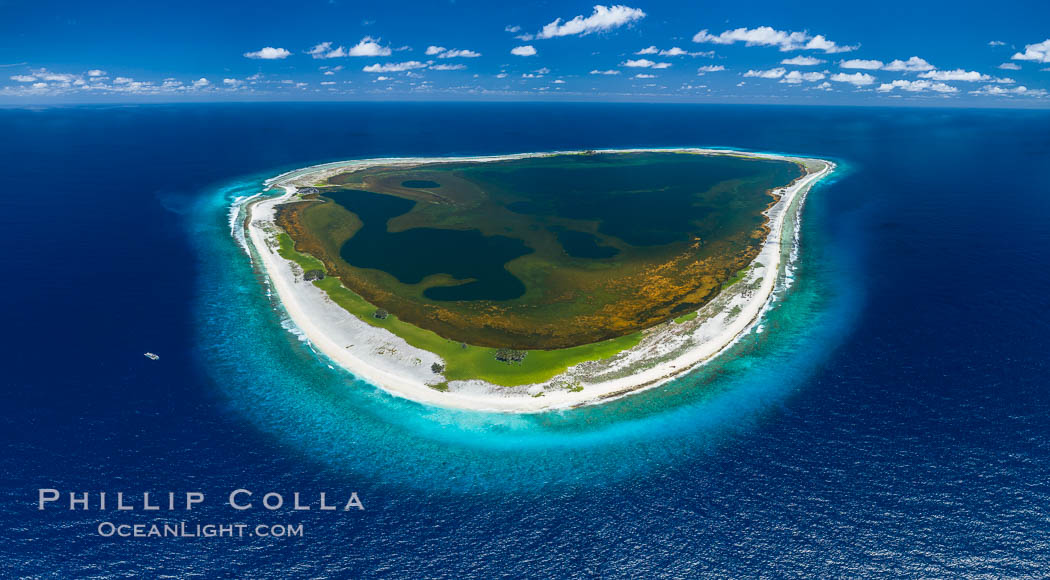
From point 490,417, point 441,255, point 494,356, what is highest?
point 441,255

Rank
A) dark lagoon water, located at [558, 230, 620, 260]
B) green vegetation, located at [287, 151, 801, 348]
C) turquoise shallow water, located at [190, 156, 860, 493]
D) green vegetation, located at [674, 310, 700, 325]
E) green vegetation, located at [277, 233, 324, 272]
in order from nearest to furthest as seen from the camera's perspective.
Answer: turquoise shallow water, located at [190, 156, 860, 493] → green vegetation, located at [674, 310, 700, 325] → green vegetation, located at [287, 151, 801, 348] → green vegetation, located at [277, 233, 324, 272] → dark lagoon water, located at [558, 230, 620, 260]

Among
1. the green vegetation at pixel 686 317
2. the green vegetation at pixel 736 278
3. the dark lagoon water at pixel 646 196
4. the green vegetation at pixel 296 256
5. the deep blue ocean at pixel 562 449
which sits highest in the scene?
the dark lagoon water at pixel 646 196

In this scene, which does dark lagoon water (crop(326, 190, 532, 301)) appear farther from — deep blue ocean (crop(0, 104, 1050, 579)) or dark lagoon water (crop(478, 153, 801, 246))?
dark lagoon water (crop(478, 153, 801, 246))

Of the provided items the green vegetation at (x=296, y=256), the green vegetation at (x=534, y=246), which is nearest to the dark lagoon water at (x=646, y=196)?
the green vegetation at (x=534, y=246)

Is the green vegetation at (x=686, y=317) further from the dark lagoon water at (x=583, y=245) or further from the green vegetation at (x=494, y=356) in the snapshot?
the dark lagoon water at (x=583, y=245)

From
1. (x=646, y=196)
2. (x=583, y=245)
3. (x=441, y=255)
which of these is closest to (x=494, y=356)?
(x=441, y=255)

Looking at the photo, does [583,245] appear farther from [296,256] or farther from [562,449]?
[562,449]

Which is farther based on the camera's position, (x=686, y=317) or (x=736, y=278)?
(x=736, y=278)

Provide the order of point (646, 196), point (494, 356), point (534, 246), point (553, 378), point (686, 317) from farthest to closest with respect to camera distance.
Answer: point (646, 196)
point (534, 246)
point (686, 317)
point (494, 356)
point (553, 378)

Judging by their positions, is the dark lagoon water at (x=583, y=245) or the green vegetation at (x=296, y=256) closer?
the green vegetation at (x=296, y=256)

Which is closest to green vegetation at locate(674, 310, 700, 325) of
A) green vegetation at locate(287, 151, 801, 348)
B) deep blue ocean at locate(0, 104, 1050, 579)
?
green vegetation at locate(287, 151, 801, 348)
